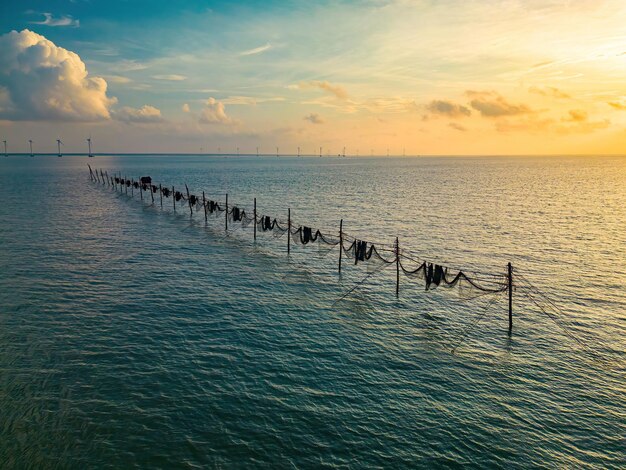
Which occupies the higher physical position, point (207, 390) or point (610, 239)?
point (610, 239)

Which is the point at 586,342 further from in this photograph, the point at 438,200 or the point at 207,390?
the point at 438,200

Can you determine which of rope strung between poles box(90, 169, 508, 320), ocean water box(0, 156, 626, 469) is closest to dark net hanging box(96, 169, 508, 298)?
rope strung between poles box(90, 169, 508, 320)

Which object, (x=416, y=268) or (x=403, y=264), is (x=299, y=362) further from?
(x=403, y=264)

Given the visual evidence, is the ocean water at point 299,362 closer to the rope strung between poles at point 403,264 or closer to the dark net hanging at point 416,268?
the dark net hanging at point 416,268

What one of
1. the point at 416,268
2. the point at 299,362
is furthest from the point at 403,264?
the point at 299,362

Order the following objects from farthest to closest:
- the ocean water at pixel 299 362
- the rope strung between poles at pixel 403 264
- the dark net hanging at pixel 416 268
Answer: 1. the rope strung between poles at pixel 403 264
2. the dark net hanging at pixel 416 268
3. the ocean water at pixel 299 362

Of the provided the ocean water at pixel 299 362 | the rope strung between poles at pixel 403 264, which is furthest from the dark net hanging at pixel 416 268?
the ocean water at pixel 299 362

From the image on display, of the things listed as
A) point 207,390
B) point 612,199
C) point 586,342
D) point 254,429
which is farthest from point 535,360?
point 612,199

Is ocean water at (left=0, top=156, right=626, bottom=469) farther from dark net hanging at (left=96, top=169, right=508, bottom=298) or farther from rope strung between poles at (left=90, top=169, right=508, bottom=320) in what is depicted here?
rope strung between poles at (left=90, top=169, right=508, bottom=320)

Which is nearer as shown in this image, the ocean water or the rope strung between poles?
the ocean water
